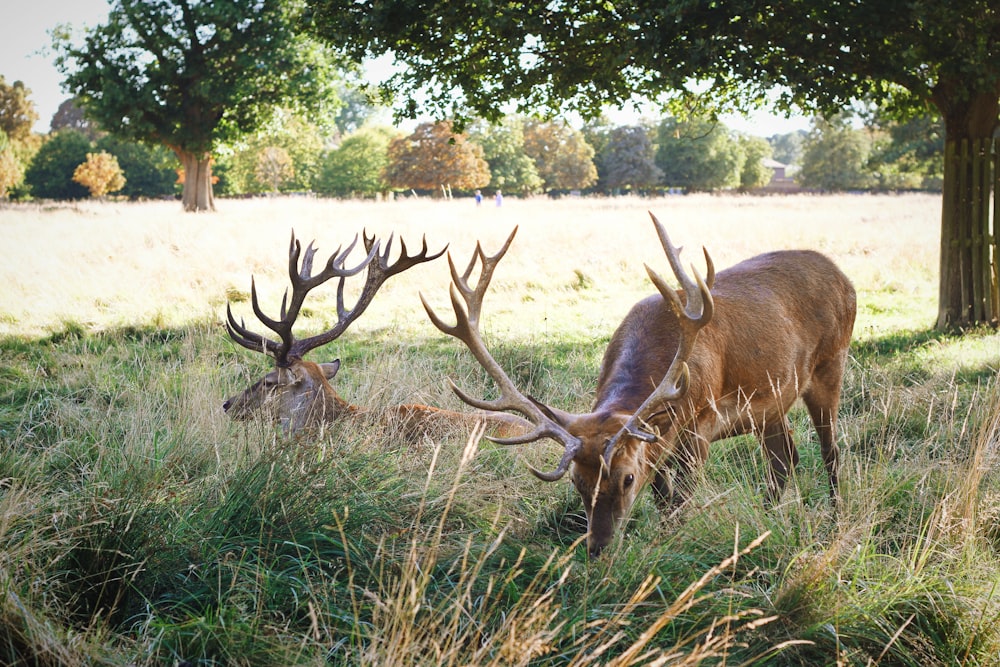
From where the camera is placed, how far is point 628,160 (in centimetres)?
5844

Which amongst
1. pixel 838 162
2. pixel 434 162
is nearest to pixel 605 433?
pixel 434 162

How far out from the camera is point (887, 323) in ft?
34.9

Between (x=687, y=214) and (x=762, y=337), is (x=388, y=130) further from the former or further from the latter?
(x=762, y=337)

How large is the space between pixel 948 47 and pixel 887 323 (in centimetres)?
341

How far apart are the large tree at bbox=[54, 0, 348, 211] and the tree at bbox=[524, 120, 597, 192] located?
13644 millimetres

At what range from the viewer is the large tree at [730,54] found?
27.1ft

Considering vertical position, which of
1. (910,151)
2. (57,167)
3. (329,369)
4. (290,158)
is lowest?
(329,369)

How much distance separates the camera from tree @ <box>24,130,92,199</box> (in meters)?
48.3

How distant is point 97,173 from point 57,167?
3.36 meters

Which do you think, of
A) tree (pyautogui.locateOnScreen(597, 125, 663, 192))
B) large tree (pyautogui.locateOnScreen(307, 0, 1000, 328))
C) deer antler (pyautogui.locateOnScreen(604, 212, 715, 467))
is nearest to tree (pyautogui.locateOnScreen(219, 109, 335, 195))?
tree (pyautogui.locateOnScreen(597, 125, 663, 192))

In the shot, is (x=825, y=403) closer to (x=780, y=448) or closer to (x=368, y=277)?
(x=780, y=448)

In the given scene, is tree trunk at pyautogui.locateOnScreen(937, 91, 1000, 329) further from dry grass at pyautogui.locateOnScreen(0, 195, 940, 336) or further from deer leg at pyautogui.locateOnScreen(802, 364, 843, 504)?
deer leg at pyautogui.locateOnScreen(802, 364, 843, 504)

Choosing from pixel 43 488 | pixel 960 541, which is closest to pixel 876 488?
pixel 960 541

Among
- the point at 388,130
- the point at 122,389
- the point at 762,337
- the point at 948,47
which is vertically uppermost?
the point at 388,130
